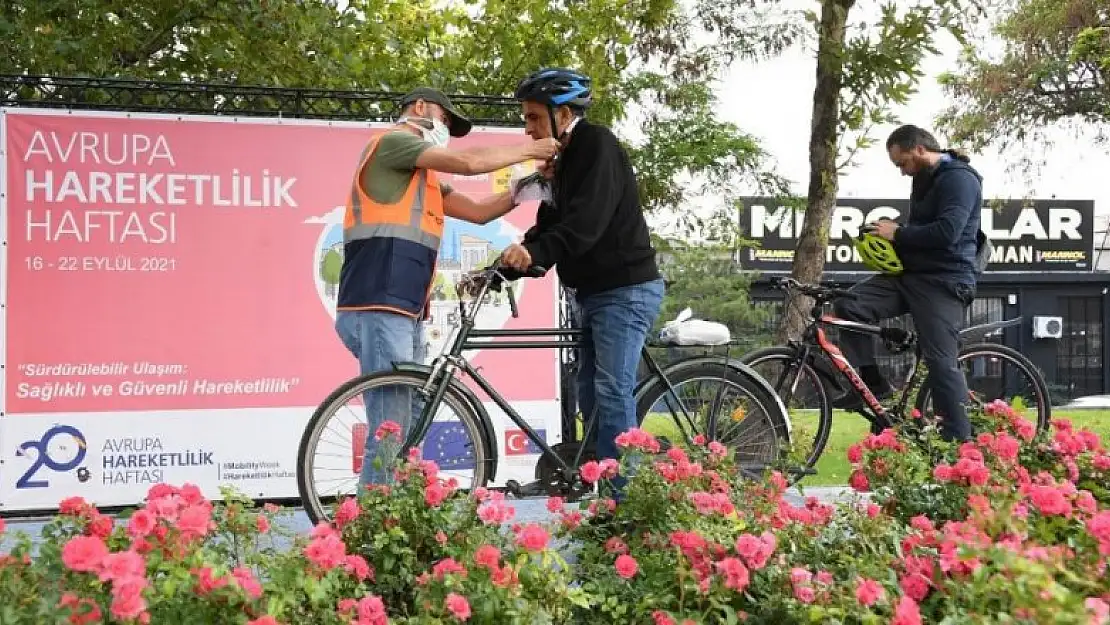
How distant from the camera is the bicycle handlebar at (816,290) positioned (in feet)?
19.3

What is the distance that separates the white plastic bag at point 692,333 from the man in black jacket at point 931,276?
60.9 inches

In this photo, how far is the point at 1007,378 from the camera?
6.88 m

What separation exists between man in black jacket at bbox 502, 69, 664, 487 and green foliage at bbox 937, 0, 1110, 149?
52.4ft

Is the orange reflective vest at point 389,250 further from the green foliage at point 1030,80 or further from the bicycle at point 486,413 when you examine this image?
the green foliage at point 1030,80

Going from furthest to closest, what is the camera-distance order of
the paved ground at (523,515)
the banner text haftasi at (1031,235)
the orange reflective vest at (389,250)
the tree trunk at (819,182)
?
1. the banner text haftasi at (1031,235)
2. the tree trunk at (819,182)
3. the paved ground at (523,515)
4. the orange reflective vest at (389,250)

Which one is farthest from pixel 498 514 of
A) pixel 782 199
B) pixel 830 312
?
pixel 782 199

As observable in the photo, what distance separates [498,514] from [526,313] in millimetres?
4104

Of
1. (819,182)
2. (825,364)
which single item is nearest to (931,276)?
(825,364)

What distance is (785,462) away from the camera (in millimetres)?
3945

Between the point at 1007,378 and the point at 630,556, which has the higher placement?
the point at 1007,378

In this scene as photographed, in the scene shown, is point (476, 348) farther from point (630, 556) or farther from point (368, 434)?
point (630, 556)

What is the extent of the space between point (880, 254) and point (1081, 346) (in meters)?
27.2

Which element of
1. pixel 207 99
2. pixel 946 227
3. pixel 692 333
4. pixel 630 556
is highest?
pixel 207 99

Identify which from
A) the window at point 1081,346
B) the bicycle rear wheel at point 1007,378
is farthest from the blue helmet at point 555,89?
the window at point 1081,346
